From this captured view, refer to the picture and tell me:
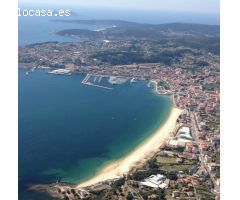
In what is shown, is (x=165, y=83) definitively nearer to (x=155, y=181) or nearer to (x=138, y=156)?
(x=138, y=156)

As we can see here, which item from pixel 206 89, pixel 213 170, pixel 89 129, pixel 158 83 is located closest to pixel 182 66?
pixel 158 83

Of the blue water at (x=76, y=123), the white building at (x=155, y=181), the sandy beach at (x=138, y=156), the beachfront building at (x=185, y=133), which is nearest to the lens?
the white building at (x=155, y=181)

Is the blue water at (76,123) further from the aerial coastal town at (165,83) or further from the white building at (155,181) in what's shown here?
the white building at (155,181)

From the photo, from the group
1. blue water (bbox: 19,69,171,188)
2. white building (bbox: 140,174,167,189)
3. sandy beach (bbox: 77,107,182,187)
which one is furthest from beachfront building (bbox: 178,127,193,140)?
white building (bbox: 140,174,167,189)

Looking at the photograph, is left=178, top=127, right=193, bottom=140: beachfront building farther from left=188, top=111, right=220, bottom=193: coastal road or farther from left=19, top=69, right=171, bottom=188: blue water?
left=19, top=69, right=171, bottom=188: blue water

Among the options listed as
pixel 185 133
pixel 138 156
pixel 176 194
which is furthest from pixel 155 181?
pixel 185 133

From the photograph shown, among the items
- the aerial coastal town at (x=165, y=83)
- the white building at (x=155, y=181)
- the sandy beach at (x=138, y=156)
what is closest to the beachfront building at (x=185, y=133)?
the aerial coastal town at (x=165, y=83)

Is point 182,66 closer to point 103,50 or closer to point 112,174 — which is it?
point 103,50
